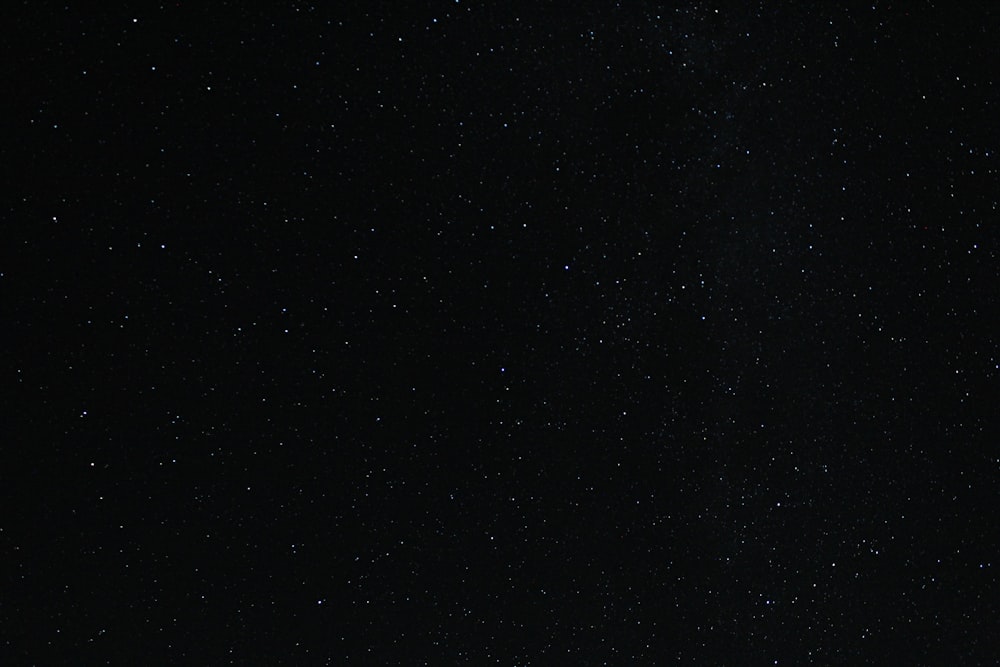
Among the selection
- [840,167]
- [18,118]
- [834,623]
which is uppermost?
[18,118]

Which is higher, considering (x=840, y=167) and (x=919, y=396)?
(x=840, y=167)

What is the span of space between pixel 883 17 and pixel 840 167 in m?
0.10

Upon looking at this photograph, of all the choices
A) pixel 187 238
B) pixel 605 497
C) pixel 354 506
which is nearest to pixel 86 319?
pixel 187 238

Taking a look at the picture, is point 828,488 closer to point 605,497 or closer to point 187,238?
point 605,497

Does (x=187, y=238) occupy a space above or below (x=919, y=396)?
above

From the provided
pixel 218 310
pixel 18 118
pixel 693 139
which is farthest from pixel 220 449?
pixel 693 139

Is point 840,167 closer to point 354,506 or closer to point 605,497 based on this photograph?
point 605,497

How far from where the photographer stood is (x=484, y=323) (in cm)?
57

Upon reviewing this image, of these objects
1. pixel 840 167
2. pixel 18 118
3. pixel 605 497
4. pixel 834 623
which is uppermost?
pixel 18 118

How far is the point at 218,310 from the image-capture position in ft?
1.79

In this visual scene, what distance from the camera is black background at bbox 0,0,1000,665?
540 mm

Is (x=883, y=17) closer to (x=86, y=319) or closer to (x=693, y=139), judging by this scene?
(x=693, y=139)

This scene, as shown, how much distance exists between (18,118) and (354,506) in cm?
30

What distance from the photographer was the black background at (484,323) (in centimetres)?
54
